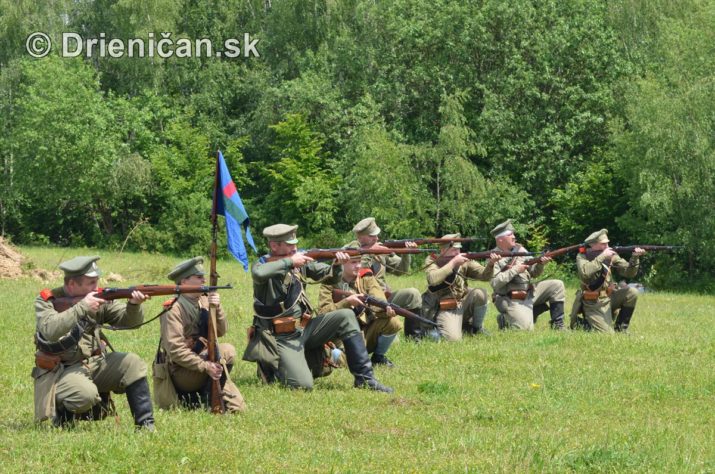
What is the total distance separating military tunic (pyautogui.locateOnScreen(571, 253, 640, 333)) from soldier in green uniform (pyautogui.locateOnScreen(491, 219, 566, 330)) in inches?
20.8

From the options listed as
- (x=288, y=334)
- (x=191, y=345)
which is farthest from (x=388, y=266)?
(x=191, y=345)

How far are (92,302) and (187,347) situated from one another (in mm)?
1969

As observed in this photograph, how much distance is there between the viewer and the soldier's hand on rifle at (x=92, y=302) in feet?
34.5

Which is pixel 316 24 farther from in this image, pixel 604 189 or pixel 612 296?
pixel 612 296

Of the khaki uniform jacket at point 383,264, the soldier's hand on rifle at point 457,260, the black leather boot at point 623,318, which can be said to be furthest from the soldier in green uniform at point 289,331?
the black leather boot at point 623,318

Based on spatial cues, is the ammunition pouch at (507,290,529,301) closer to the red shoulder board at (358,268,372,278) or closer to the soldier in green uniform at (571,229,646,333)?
the soldier in green uniform at (571,229,646,333)

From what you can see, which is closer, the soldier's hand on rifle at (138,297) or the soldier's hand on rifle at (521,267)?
the soldier's hand on rifle at (138,297)

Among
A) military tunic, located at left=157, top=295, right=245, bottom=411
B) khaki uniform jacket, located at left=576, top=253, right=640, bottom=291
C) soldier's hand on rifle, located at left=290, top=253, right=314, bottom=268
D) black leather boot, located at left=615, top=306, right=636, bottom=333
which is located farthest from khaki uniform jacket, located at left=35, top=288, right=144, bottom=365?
black leather boot, located at left=615, top=306, right=636, bottom=333

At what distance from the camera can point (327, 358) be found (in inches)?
587

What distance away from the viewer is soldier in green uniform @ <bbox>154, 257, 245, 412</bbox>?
12.1 m

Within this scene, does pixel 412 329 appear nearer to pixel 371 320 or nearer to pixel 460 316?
pixel 460 316

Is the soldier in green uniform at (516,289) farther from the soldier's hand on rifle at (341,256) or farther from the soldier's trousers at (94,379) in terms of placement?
the soldier's trousers at (94,379)

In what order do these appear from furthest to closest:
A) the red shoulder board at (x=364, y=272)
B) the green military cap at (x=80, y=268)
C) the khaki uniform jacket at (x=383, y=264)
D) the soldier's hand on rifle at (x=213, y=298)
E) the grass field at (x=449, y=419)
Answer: the khaki uniform jacket at (x=383, y=264) → the red shoulder board at (x=364, y=272) → the soldier's hand on rifle at (x=213, y=298) → the green military cap at (x=80, y=268) → the grass field at (x=449, y=419)

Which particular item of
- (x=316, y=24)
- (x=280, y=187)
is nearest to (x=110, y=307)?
(x=280, y=187)
